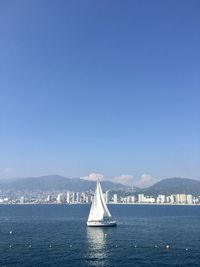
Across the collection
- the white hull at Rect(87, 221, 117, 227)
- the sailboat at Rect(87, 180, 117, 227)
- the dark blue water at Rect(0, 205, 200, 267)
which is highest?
the sailboat at Rect(87, 180, 117, 227)

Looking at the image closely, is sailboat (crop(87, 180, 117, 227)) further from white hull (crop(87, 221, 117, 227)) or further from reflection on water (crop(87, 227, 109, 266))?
reflection on water (crop(87, 227, 109, 266))

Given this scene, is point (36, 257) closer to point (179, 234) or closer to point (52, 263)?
point (52, 263)

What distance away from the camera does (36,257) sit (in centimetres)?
7225

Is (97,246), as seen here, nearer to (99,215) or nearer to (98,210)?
(99,215)

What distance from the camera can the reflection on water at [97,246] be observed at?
69250mm

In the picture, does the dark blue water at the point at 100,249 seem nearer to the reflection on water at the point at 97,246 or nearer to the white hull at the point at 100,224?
the reflection on water at the point at 97,246

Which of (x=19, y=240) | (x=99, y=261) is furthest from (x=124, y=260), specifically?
(x=19, y=240)

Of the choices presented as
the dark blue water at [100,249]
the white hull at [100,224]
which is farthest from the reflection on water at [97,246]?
the white hull at [100,224]

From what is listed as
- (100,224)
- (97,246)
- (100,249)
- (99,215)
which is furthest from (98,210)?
(100,249)

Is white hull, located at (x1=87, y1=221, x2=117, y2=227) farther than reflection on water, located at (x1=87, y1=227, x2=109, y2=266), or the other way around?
white hull, located at (x1=87, y1=221, x2=117, y2=227)

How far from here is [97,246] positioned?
8619cm

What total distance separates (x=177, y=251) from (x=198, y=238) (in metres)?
24.0

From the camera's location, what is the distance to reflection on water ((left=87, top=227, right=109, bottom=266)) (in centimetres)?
6925

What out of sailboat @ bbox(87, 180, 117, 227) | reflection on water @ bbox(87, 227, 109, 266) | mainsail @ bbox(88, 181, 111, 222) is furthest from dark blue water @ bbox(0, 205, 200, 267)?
mainsail @ bbox(88, 181, 111, 222)
